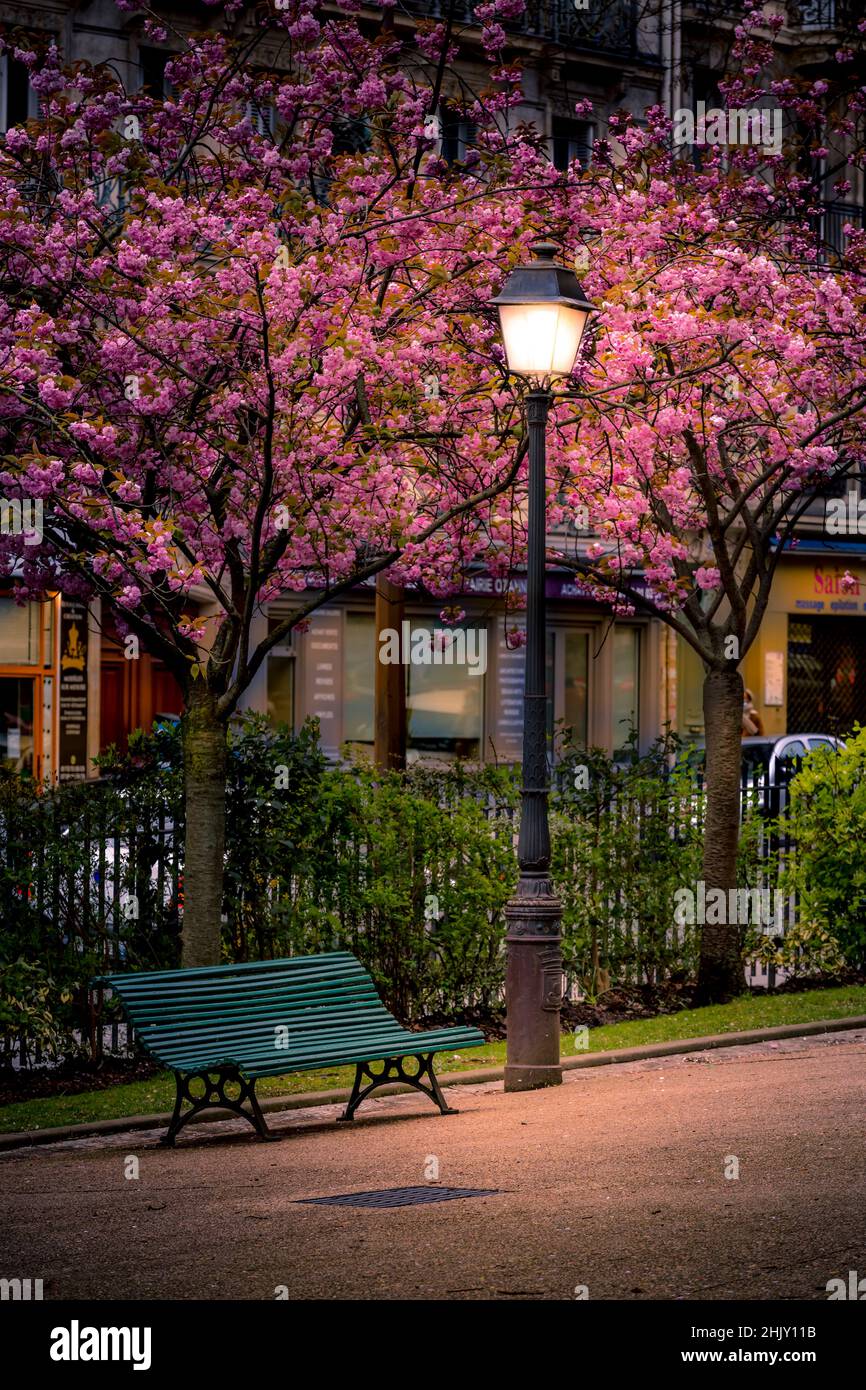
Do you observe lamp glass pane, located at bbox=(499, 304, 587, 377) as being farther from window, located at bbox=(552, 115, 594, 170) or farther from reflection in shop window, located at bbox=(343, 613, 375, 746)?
Answer: window, located at bbox=(552, 115, 594, 170)

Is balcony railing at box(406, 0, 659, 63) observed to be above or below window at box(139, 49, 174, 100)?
above

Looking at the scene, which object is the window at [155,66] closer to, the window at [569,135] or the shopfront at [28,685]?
the window at [569,135]

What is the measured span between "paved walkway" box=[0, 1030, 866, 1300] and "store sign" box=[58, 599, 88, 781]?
16873mm

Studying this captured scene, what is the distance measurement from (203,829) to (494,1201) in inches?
190

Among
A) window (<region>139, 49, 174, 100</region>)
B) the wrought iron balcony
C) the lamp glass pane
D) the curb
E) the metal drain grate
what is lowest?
the curb

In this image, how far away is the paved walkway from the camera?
6980 mm

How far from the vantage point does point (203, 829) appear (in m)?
12.8

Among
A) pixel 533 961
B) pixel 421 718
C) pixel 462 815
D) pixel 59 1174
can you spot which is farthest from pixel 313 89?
pixel 421 718

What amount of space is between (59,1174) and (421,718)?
23.5 m

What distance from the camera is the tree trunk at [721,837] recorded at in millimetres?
15703

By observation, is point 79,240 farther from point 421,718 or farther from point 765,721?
point 765,721

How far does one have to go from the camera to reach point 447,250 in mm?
13461

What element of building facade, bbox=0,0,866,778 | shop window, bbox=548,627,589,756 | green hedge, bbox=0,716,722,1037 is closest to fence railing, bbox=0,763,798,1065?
green hedge, bbox=0,716,722,1037

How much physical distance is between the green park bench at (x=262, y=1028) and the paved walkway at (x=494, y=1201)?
0.90 feet
